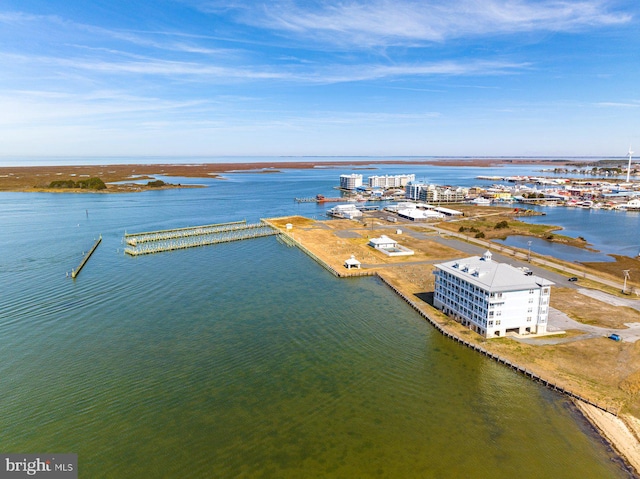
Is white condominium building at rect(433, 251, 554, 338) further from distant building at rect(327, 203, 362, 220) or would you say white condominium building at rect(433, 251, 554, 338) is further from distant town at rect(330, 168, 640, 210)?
distant town at rect(330, 168, 640, 210)

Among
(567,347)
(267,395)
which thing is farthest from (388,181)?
(267,395)

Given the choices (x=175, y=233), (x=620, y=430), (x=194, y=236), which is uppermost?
(x=175, y=233)

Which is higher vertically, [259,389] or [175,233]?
[175,233]

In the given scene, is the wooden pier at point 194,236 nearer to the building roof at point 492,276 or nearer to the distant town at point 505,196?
the building roof at point 492,276

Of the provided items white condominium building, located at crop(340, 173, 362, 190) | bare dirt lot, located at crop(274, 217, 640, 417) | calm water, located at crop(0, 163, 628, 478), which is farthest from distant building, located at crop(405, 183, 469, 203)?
calm water, located at crop(0, 163, 628, 478)

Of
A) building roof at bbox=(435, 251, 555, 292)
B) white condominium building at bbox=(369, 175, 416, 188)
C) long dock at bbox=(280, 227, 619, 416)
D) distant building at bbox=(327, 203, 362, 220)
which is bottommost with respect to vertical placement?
long dock at bbox=(280, 227, 619, 416)

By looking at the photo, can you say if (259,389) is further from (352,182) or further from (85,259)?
(352,182)
